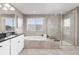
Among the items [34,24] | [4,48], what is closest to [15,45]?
[4,48]

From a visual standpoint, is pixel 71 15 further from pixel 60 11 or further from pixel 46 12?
pixel 46 12

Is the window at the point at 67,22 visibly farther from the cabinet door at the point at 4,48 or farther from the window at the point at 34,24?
the cabinet door at the point at 4,48

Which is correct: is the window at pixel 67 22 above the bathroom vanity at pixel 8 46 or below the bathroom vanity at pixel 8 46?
above

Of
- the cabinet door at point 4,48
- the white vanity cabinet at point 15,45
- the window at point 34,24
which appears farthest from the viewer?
the window at point 34,24

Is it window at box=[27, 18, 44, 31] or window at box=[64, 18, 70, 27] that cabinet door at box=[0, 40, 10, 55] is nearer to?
window at box=[27, 18, 44, 31]

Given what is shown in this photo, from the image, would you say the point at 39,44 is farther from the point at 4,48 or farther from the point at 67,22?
the point at 4,48

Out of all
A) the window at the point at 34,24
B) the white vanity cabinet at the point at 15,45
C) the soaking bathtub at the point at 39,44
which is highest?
the window at the point at 34,24

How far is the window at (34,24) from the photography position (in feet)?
20.8

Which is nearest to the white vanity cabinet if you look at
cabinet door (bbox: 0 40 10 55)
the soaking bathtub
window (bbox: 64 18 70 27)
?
cabinet door (bbox: 0 40 10 55)

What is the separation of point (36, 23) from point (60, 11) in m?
1.48

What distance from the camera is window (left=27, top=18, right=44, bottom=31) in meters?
6.34

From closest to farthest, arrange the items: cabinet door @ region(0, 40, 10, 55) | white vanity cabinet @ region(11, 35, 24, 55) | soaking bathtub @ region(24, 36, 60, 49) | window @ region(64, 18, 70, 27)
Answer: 1. cabinet door @ region(0, 40, 10, 55)
2. white vanity cabinet @ region(11, 35, 24, 55)
3. soaking bathtub @ region(24, 36, 60, 49)
4. window @ region(64, 18, 70, 27)

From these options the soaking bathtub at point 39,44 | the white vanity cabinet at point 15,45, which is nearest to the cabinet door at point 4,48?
the white vanity cabinet at point 15,45

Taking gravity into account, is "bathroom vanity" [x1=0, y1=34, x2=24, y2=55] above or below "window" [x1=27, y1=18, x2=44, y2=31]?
below
